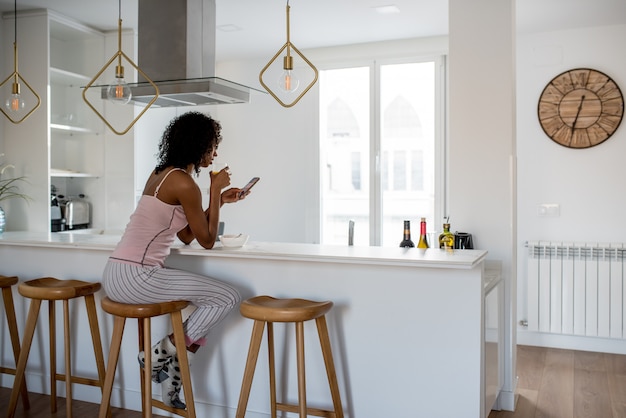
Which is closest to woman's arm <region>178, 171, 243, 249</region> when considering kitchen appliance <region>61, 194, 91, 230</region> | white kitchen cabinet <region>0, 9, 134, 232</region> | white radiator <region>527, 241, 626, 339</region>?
white kitchen cabinet <region>0, 9, 134, 232</region>

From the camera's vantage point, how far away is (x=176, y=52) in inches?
140

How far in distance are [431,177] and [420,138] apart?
34cm

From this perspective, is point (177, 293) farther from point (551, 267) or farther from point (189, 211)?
point (551, 267)

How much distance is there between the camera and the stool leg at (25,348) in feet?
10.3

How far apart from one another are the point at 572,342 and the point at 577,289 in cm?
41

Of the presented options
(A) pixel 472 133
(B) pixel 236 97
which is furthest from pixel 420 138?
(B) pixel 236 97

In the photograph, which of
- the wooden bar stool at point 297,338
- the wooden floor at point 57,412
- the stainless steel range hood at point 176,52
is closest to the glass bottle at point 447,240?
the wooden bar stool at point 297,338

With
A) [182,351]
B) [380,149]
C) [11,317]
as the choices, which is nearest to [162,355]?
Result: [182,351]

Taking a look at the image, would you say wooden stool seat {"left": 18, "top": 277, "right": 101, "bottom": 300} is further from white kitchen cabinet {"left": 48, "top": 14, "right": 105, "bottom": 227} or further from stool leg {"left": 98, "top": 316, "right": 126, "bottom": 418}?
white kitchen cabinet {"left": 48, "top": 14, "right": 105, "bottom": 227}

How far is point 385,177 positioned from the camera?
5.57 meters

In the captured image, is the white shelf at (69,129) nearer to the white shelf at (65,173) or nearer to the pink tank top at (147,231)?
the white shelf at (65,173)

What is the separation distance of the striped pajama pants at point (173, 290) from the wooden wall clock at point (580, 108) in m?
3.21

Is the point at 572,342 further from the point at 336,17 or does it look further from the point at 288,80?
the point at 288,80

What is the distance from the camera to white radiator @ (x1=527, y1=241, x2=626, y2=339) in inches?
185
